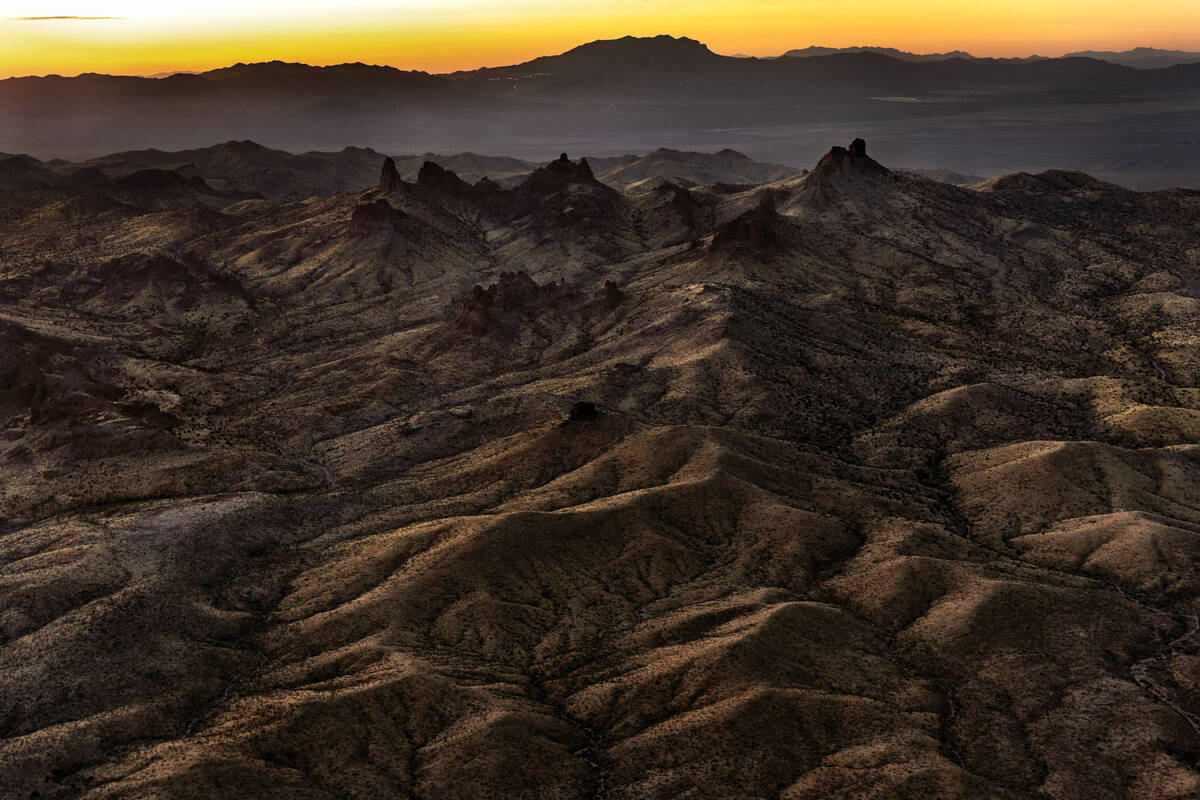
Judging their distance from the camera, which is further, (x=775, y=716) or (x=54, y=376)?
(x=54, y=376)

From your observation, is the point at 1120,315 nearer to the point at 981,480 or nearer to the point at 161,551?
the point at 981,480

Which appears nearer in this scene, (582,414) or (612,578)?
(612,578)

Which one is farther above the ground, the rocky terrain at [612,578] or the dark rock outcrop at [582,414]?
the dark rock outcrop at [582,414]

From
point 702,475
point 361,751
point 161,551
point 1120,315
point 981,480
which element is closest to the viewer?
point 361,751

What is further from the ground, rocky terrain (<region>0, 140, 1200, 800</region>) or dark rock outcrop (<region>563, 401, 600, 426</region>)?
dark rock outcrop (<region>563, 401, 600, 426</region>)

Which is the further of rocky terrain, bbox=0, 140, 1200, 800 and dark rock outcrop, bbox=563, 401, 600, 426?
dark rock outcrop, bbox=563, 401, 600, 426

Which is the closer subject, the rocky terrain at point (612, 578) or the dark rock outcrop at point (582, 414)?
the rocky terrain at point (612, 578)

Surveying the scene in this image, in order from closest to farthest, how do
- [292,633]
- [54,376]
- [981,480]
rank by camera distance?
[292,633], [981,480], [54,376]

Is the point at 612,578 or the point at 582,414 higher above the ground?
the point at 582,414

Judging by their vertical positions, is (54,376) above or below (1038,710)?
above

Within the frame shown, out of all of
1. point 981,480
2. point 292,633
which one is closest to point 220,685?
point 292,633
